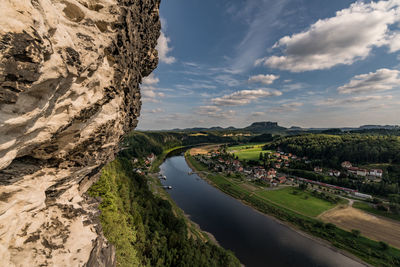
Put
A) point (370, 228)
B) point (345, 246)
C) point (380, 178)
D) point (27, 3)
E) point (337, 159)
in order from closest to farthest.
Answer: point (27, 3), point (345, 246), point (370, 228), point (380, 178), point (337, 159)

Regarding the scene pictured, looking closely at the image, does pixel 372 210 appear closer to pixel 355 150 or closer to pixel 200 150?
pixel 355 150

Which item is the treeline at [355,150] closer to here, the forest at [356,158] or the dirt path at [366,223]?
the forest at [356,158]

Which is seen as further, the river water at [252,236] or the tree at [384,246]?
the tree at [384,246]

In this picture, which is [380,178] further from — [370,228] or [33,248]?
[33,248]

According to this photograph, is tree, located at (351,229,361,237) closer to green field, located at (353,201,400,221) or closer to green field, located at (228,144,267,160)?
green field, located at (353,201,400,221)

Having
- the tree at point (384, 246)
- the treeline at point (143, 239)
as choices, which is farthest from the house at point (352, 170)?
the treeline at point (143, 239)

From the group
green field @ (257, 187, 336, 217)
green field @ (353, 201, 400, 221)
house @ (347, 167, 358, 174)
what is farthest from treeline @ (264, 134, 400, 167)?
green field @ (257, 187, 336, 217)

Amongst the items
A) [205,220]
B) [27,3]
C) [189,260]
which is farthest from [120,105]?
[205,220]
